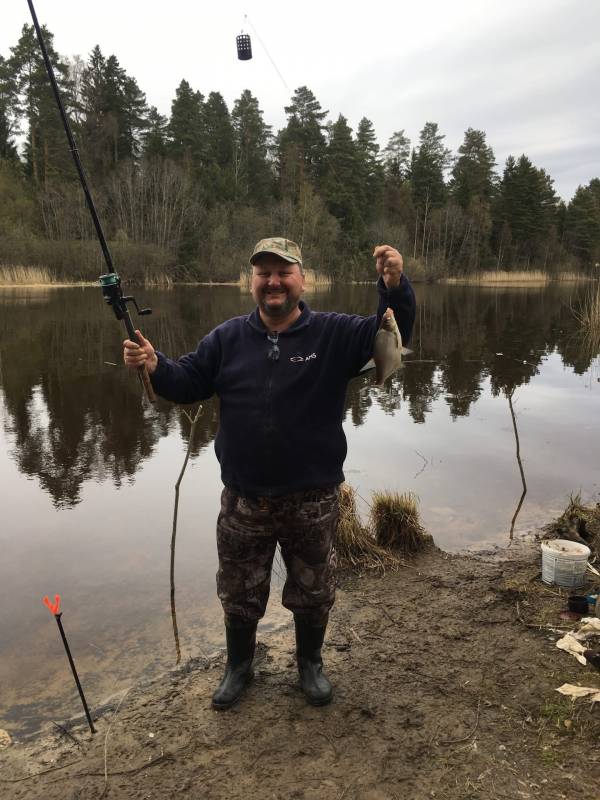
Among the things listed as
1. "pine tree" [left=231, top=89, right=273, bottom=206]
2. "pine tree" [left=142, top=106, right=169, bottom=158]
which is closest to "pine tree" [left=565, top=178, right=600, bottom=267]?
"pine tree" [left=231, top=89, right=273, bottom=206]

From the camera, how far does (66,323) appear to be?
20.7 m

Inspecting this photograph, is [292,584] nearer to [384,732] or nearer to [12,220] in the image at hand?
[384,732]

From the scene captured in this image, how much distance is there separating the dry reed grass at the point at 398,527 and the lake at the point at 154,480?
0.67 m

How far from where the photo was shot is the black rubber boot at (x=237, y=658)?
3.10 meters

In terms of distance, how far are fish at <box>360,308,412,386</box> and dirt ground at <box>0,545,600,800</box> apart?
1.75m

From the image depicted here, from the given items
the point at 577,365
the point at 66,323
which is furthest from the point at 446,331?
the point at 66,323

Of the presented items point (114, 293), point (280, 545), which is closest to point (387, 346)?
point (280, 545)

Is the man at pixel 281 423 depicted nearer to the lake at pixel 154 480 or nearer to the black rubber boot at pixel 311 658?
the black rubber boot at pixel 311 658

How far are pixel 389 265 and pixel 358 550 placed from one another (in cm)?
286

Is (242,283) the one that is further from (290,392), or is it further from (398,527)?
(290,392)

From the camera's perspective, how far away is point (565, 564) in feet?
13.7

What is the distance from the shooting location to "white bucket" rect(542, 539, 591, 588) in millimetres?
4148

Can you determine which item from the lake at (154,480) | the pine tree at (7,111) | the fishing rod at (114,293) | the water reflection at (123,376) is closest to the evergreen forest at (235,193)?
the pine tree at (7,111)

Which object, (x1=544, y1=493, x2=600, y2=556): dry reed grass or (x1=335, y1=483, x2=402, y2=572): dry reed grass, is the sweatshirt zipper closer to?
(x1=335, y1=483, x2=402, y2=572): dry reed grass
